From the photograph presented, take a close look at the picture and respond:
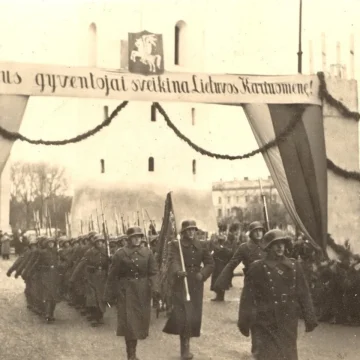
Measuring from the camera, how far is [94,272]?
13.6 metres

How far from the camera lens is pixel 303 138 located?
44.4ft

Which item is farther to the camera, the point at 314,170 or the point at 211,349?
the point at 314,170

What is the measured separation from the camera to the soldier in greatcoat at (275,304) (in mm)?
7188

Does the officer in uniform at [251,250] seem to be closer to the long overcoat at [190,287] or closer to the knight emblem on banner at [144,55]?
the long overcoat at [190,287]

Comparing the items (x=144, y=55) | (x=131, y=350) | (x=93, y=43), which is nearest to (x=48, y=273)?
(x=144, y=55)

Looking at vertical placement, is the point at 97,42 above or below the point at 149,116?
above

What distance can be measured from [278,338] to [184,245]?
338cm

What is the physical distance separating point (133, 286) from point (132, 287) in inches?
0.7

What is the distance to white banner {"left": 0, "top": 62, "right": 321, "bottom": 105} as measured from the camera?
12.1 metres

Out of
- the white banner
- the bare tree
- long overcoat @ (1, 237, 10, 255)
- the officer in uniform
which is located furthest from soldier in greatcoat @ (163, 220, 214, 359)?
the bare tree

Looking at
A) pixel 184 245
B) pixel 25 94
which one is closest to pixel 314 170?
pixel 184 245

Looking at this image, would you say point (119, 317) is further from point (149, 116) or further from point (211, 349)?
point (149, 116)

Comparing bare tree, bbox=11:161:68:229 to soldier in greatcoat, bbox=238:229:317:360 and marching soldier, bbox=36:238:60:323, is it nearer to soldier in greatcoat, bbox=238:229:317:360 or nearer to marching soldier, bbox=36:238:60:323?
marching soldier, bbox=36:238:60:323

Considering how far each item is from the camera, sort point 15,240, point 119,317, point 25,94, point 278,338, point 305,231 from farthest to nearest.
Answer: point 15,240, point 305,231, point 25,94, point 119,317, point 278,338
